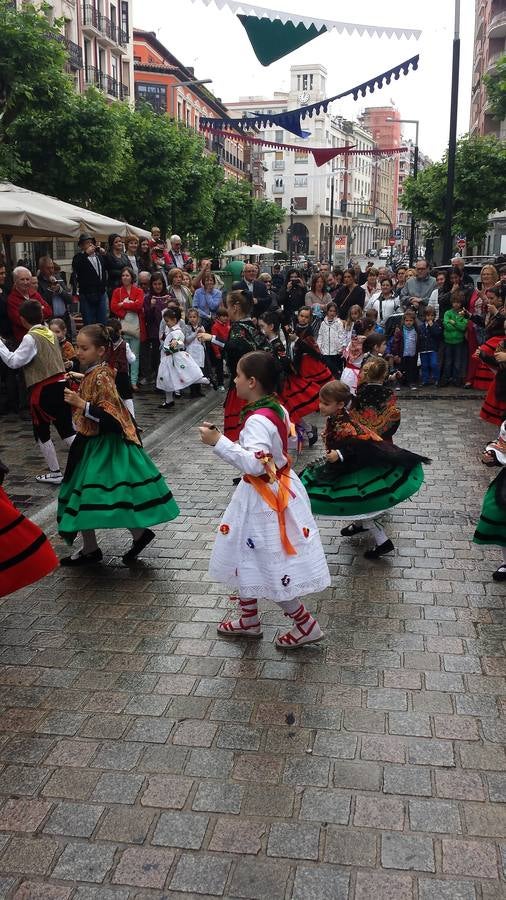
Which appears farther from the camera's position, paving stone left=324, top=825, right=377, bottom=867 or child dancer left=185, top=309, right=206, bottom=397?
child dancer left=185, top=309, right=206, bottom=397

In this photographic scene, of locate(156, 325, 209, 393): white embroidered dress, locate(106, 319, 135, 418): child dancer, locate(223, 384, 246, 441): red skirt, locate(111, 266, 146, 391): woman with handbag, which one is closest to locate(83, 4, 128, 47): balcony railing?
locate(111, 266, 146, 391): woman with handbag

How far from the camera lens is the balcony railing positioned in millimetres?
43688

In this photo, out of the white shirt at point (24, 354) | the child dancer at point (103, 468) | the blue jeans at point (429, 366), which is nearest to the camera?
the child dancer at point (103, 468)

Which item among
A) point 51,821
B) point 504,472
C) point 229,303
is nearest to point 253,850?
point 51,821

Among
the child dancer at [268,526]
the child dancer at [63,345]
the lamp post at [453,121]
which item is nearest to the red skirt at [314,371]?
the child dancer at [63,345]

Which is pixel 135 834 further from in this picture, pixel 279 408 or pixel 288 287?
pixel 288 287

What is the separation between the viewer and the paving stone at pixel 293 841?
3.04 meters

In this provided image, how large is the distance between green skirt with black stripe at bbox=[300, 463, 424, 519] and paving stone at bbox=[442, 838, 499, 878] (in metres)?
3.08

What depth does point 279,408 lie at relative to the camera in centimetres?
453

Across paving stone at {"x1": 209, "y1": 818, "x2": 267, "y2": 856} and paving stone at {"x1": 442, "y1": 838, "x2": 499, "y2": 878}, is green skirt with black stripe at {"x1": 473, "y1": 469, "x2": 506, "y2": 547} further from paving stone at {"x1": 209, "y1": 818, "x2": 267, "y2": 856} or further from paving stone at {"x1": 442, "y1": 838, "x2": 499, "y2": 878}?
paving stone at {"x1": 209, "y1": 818, "x2": 267, "y2": 856}

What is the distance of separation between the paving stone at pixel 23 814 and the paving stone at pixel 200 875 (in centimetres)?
63

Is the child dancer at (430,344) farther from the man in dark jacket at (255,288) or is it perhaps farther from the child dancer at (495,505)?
the child dancer at (495,505)

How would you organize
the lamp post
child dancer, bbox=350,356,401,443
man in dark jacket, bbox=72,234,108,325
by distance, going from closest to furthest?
child dancer, bbox=350,356,401,443 → man in dark jacket, bbox=72,234,108,325 → the lamp post

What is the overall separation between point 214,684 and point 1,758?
1.13 metres
